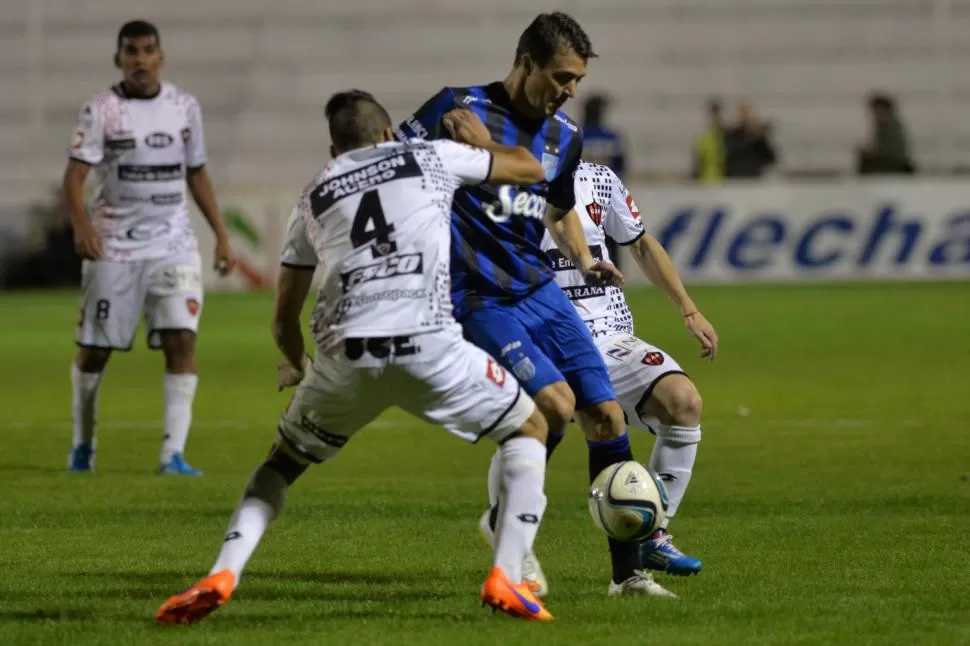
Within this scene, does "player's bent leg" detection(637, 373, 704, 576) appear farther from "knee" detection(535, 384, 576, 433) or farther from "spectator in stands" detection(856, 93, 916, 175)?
"spectator in stands" detection(856, 93, 916, 175)

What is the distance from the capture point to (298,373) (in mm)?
5926

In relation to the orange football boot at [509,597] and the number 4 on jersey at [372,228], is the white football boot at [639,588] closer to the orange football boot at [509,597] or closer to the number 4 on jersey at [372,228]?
the orange football boot at [509,597]

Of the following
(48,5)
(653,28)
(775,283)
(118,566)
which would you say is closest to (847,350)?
(775,283)

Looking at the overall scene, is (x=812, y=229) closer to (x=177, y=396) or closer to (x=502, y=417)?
(x=177, y=396)

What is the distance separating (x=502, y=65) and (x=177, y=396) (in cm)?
2182

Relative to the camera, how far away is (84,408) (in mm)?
10352

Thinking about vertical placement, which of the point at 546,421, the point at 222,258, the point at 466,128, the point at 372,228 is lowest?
the point at 222,258

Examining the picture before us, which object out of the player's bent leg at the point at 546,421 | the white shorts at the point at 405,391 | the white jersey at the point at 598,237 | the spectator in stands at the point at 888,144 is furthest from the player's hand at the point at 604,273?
the spectator in stands at the point at 888,144

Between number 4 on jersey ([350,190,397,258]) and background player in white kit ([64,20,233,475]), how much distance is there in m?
4.87

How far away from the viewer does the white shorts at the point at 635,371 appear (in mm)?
7172

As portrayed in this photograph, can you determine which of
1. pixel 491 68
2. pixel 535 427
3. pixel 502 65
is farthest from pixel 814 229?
pixel 535 427

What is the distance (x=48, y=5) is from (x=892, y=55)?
14.6 metres

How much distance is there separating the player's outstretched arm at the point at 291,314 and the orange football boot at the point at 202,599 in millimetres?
667

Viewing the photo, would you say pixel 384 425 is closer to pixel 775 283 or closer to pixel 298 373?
pixel 298 373
